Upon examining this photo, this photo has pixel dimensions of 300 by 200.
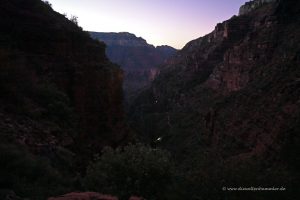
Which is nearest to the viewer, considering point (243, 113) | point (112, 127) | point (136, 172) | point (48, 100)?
point (136, 172)

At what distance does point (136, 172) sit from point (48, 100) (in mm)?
10114

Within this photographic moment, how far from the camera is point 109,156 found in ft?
29.1

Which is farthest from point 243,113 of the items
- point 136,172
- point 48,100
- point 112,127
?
point 136,172

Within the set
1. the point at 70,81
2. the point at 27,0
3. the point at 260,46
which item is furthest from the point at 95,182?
the point at 260,46

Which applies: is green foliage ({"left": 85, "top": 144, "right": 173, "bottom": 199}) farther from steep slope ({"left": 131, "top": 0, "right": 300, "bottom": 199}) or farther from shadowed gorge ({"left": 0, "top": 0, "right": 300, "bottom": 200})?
steep slope ({"left": 131, "top": 0, "right": 300, "bottom": 199})

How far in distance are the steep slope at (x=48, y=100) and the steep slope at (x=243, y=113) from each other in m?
3.91

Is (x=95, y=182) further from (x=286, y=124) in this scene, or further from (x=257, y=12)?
(x=257, y=12)

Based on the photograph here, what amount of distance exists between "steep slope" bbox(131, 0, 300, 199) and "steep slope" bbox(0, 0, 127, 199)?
3914 mm

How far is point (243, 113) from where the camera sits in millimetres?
42781

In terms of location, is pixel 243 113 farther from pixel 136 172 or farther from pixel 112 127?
pixel 136 172

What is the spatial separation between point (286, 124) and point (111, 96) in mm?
13904

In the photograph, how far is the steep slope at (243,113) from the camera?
11.0m

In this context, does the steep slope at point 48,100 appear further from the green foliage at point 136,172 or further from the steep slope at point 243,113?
the steep slope at point 243,113

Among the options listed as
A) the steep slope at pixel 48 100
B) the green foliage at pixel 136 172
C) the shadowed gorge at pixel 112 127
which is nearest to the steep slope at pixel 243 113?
the shadowed gorge at pixel 112 127
